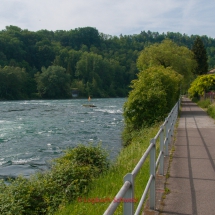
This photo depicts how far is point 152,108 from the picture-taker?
22.6 m

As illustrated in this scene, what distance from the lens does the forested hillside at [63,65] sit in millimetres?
99188

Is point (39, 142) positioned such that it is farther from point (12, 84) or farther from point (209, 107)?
point (12, 84)

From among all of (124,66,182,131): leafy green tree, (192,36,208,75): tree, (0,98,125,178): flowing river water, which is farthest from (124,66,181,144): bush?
(192,36,208,75): tree

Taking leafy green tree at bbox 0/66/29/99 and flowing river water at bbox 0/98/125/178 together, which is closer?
flowing river water at bbox 0/98/125/178

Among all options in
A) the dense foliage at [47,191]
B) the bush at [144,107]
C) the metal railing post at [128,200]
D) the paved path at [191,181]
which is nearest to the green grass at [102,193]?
the dense foliage at [47,191]

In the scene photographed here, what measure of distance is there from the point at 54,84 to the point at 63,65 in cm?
4034

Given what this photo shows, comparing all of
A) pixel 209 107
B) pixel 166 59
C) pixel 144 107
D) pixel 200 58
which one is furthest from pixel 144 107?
pixel 200 58

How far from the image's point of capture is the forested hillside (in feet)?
325

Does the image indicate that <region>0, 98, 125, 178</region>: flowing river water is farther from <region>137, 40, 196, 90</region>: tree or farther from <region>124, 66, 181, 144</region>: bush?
<region>137, 40, 196, 90</region>: tree

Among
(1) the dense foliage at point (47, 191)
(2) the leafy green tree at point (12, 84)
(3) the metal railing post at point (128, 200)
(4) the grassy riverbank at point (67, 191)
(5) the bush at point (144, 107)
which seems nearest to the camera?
(3) the metal railing post at point (128, 200)

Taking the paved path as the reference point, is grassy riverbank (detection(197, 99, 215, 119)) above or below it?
above

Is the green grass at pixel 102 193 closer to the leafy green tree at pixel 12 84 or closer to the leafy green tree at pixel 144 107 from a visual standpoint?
the leafy green tree at pixel 144 107

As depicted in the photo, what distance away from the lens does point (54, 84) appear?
99.6 m

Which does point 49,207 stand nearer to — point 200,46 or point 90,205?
point 90,205
